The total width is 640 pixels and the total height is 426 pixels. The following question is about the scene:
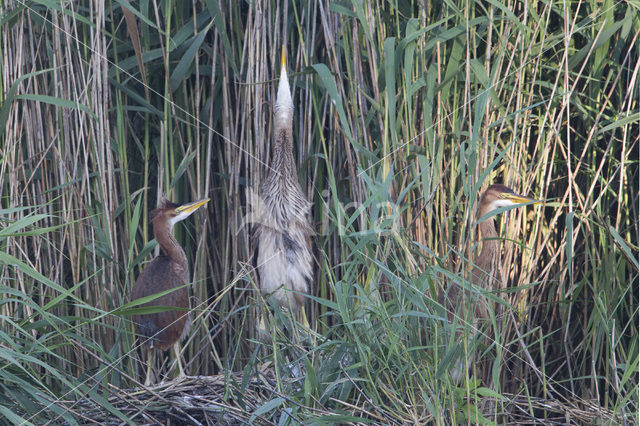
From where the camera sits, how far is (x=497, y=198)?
8.22 feet

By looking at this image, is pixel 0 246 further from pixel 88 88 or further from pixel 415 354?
pixel 415 354

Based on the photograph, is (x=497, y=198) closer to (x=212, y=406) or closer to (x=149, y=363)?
(x=212, y=406)

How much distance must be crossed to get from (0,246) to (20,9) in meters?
0.81

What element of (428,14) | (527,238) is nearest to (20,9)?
(428,14)

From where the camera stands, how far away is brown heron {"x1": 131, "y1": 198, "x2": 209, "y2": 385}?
2.52 meters

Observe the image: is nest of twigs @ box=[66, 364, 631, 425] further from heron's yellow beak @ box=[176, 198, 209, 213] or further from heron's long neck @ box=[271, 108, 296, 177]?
heron's long neck @ box=[271, 108, 296, 177]

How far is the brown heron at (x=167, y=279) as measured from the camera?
2521 mm

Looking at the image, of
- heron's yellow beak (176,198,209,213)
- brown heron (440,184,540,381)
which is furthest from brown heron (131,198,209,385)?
brown heron (440,184,540,381)

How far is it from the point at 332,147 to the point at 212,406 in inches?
41.6

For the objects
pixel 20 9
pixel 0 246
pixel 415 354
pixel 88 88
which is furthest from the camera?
pixel 88 88

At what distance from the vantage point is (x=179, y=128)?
278 cm

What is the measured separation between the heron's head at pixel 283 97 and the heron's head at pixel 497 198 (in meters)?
0.72

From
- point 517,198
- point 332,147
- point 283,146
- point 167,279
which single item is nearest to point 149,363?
point 167,279

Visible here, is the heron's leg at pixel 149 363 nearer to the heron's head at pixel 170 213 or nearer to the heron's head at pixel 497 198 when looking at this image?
the heron's head at pixel 170 213
